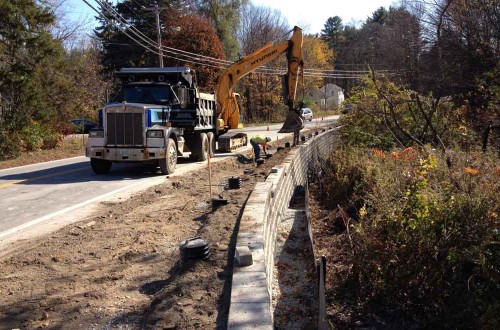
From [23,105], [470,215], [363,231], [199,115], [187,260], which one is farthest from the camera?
[23,105]

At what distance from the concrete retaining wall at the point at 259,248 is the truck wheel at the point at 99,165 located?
5160mm

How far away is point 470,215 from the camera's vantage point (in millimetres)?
4449

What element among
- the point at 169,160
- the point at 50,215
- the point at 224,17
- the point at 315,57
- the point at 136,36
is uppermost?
the point at 224,17

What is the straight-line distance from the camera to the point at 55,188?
10.3m

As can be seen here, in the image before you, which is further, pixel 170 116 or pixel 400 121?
pixel 170 116

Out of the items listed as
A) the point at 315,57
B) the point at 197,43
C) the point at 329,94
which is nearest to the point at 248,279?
the point at 197,43

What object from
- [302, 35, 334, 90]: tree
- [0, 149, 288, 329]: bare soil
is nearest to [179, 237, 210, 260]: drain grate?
[0, 149, 288, 329]: bare soil

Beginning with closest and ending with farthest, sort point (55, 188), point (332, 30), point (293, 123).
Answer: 1. point (55, 188)
2. point (293, 123)
3. point (332, 30)

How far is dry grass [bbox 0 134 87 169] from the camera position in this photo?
663 inches

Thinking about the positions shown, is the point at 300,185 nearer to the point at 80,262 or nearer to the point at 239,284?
the point at 80,262

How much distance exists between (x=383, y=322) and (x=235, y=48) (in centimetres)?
4815

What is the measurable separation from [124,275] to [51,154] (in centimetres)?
1602

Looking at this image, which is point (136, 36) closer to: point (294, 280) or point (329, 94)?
point (294, 280)

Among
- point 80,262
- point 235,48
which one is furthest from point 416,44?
point 235,48
